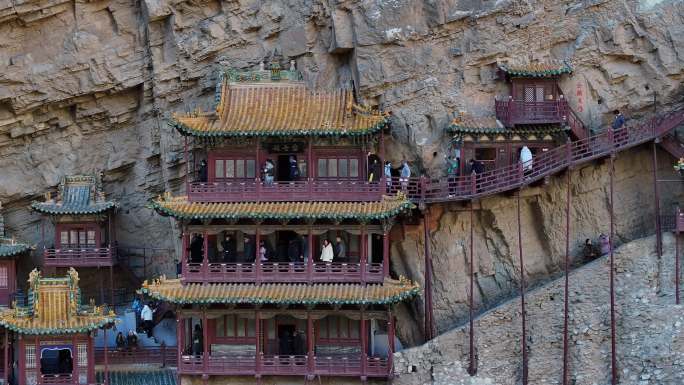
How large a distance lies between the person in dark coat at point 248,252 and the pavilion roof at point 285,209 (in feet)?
5.86

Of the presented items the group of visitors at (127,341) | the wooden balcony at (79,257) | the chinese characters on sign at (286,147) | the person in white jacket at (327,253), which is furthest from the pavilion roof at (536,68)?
the group of visitors at (127,341)

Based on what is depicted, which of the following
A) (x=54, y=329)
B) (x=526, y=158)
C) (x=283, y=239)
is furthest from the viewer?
(x=283, y=239)

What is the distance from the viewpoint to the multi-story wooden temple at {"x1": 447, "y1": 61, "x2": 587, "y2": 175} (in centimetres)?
5231

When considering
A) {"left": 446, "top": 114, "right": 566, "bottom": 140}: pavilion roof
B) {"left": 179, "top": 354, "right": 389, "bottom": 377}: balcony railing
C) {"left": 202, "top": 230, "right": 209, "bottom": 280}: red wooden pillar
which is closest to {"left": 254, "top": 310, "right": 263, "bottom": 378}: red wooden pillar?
{"left": 179, "top": 354, "right": 389, "bottom": 377}: balcony railing

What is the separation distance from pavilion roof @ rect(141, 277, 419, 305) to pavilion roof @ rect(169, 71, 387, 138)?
481cm

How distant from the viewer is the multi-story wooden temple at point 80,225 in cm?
5484

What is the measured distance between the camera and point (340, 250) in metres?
52.1

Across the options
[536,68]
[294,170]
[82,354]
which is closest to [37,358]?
[82,354]

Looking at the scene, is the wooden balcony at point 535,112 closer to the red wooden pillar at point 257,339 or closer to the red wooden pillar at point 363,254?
the red wooden pillar at point 363,254

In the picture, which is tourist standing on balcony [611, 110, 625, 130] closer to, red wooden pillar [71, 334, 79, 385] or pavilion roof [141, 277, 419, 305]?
pavilion roof [141, 277, 419, 305]

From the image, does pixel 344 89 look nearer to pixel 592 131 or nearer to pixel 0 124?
pixel 592 131

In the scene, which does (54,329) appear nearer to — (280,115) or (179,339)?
(179,339)

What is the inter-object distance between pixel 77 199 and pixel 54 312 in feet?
19.3

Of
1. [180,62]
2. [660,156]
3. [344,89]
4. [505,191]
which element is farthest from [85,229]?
[660,156]
